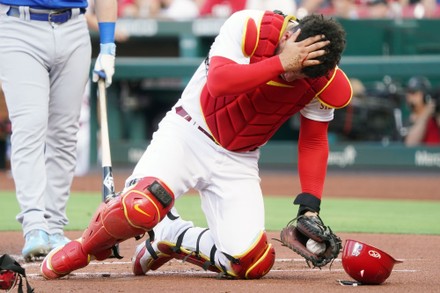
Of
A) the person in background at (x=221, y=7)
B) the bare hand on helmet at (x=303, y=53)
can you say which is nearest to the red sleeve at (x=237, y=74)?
the bare hand on helmet at (x=303, y=53)

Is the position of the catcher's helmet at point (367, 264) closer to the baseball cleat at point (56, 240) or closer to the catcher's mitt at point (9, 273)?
the catcher's mitt at point (9, 273)

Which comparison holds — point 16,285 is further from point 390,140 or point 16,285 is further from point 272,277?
point 390,140

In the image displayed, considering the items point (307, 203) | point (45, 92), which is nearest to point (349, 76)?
point (45, 92)

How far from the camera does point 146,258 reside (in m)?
5.04

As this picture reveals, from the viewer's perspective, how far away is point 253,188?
16.8ft

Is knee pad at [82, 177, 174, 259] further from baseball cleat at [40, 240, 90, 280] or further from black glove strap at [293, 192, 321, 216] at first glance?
black glove strap at [293, 192, 321, 216]

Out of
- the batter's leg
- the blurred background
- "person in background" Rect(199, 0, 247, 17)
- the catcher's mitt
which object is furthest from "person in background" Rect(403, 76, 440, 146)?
the catcher's mitt

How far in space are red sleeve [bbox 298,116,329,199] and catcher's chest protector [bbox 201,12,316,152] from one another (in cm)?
17

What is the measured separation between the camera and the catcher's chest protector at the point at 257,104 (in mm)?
4645

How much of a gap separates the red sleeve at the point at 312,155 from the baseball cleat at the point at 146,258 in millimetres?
805

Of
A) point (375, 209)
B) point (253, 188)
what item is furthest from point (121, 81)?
point (253, 188)

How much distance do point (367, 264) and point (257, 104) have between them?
93 centimetres

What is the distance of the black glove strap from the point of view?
4.91 m

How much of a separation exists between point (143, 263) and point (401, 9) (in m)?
8.01
